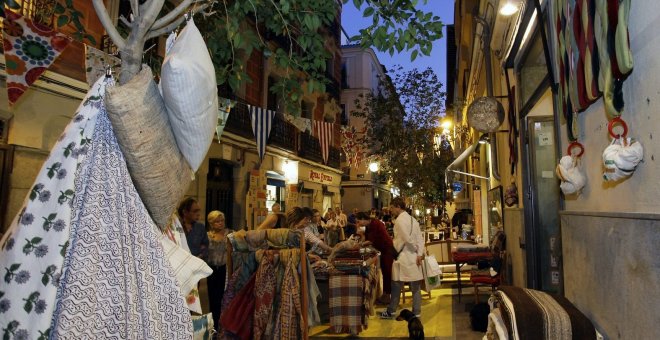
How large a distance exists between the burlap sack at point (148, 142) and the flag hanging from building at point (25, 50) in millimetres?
3852

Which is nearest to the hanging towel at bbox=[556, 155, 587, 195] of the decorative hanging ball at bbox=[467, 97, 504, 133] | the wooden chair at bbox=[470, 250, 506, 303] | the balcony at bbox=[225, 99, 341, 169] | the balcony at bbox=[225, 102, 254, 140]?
the decorative hanging ball at bbox=[467, 97, 504, 133]

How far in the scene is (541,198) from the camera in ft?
16.7

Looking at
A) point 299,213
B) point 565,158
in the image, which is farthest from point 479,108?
point 565,158

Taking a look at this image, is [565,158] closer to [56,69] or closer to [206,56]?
[206,56]

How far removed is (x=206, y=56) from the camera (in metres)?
1.45

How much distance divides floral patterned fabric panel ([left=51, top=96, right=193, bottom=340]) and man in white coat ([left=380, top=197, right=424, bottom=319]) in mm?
6107

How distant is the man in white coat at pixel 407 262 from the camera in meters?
7.18

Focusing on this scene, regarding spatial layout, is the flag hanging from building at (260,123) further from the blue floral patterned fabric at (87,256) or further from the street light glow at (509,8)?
the blue floral patterned fabric at (87,256)

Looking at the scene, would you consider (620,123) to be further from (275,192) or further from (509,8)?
(275,192)

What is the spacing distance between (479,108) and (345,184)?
28867 millimetres

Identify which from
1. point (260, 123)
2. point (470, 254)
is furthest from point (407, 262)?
point (260, 123)

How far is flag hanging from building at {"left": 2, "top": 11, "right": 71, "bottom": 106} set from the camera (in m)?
4.34

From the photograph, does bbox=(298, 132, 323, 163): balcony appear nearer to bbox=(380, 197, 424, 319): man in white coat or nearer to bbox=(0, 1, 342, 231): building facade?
bbox=(0, 1, 342, 231): building facade

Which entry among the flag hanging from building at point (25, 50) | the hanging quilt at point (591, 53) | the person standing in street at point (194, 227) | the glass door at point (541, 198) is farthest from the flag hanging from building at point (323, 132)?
the hanging quilt at point (591, 53)
